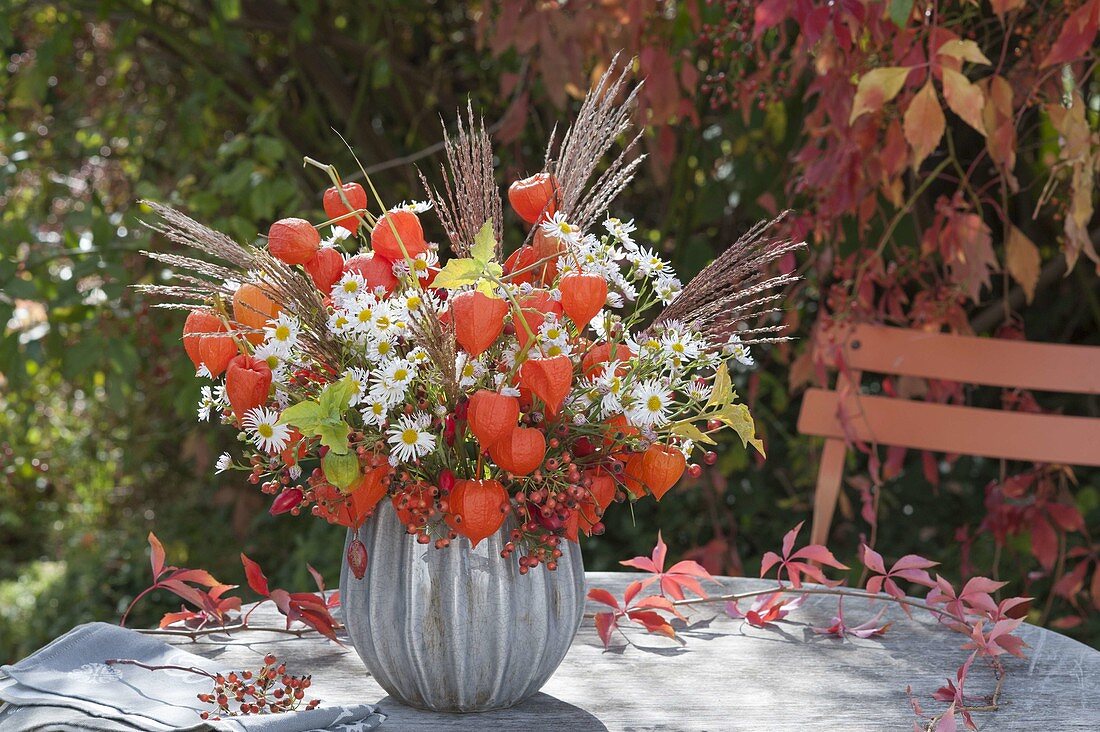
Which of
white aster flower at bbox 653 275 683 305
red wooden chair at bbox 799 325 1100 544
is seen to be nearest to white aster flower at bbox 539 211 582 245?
white aster flower at bbox 653 275 683 305

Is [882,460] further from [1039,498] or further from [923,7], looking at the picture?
[923,7]

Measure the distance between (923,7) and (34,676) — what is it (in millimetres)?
1747

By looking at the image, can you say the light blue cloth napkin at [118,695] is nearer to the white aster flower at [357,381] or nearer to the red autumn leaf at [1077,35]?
the white aster flower at [357,381]

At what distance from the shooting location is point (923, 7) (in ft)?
6.79

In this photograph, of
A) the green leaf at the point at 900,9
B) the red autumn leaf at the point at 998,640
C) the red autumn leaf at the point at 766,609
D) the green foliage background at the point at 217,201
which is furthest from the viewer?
the green foliage background at the point at 217,201

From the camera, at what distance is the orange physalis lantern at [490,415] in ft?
3.34

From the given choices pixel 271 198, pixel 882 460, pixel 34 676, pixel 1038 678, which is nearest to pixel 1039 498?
pixel 882 460

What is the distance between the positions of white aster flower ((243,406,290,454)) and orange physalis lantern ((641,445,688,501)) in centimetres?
35

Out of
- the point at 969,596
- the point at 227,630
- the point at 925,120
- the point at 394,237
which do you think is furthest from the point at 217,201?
the point at 969,596

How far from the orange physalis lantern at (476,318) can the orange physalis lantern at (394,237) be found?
130 mm

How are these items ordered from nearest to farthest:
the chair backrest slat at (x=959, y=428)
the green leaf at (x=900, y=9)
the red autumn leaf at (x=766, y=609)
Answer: the red autumn leaf at (x=766, y=609), the green leaf at (x=900, y=9), the chair backrest slat at (x=959, y=428)

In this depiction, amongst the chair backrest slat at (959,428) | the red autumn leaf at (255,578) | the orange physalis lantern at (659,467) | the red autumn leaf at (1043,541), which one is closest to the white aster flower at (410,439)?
the orange physalis lantern at (659,467)

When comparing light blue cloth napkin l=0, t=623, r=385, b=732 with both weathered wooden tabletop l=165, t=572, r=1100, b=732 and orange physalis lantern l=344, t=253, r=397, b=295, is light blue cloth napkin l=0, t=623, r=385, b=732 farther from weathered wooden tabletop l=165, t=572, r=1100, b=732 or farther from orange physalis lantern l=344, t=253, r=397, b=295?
orange physalis lantern l=344, t=253, r=397, b=295

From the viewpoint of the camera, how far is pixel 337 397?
3.39 feet
